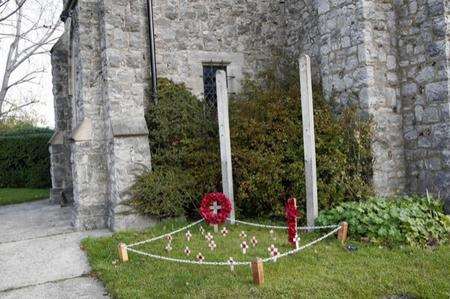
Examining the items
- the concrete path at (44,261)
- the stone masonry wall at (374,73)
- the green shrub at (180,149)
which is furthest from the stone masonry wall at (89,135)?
the stone masonry wall at (374,73)

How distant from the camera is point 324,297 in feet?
14.1

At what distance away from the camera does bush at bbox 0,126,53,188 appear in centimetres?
1818

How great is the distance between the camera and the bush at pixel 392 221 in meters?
5.89

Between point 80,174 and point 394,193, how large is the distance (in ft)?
18.6

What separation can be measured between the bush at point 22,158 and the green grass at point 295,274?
521 inches

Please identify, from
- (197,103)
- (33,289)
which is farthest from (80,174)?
(33,289)

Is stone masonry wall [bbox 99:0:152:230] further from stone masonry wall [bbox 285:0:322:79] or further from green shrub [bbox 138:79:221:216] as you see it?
stone masonry wall [bbox 285:0:322:79]

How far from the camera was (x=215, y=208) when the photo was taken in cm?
705

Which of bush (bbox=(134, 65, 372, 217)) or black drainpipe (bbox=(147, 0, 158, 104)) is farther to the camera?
black drainpipe (bbox=(147, 0, 158, 104))

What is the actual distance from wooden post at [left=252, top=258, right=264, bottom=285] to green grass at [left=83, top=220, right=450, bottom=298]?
72 millimetres

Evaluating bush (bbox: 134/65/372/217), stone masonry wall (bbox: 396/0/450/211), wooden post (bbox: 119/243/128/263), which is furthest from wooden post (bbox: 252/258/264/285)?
stone masonry wall (bbox: 396/0/450/211)

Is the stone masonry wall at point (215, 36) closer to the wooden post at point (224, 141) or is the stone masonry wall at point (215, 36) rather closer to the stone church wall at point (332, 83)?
the stone church wall at point (332, 83)

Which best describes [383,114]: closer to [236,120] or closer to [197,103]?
[236,120]

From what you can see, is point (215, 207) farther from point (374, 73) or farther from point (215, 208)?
point (374, 73)
